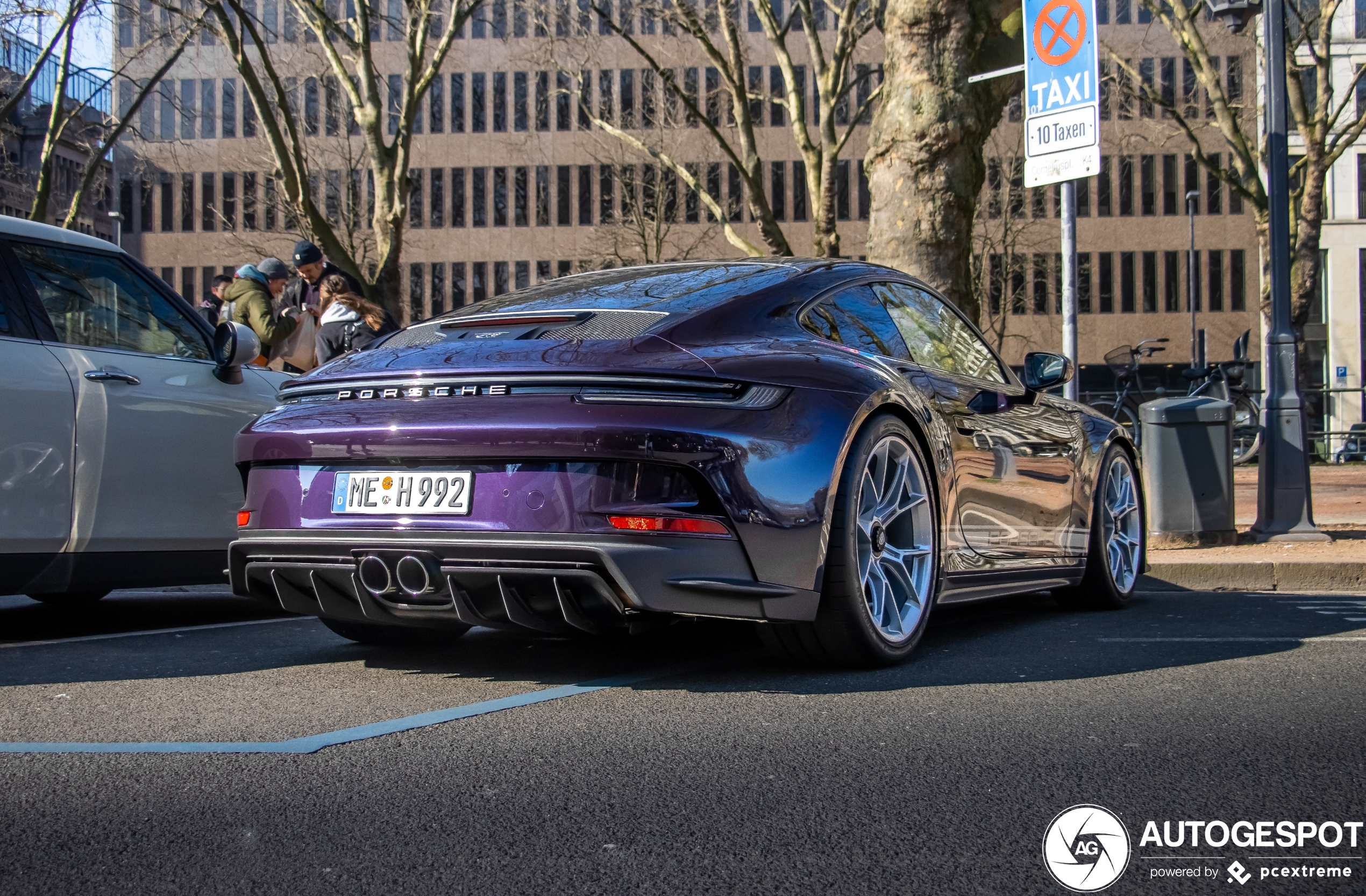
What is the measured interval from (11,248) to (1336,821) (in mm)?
5013

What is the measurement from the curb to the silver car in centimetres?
508

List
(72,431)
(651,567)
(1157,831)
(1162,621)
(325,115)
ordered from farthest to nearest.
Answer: (325,115)
(1162,621)
(72,431)
(651,567)
(1157,831)

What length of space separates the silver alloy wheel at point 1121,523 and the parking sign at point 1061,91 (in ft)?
9.91

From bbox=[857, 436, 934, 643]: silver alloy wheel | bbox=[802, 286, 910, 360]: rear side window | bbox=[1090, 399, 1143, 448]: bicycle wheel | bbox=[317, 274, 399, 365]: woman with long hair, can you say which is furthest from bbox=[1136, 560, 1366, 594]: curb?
bbox=[1090, 399, 1143, 448]: bicycle wheel

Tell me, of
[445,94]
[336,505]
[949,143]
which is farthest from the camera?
[445,94]

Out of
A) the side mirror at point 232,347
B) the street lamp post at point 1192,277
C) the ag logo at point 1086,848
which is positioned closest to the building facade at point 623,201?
the street lamp post at point 1192,277

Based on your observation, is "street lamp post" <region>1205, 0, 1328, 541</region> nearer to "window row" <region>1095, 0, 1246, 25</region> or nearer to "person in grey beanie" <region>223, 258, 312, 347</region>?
"person in grey beanie" <region>223, 258, 312, 347</region>

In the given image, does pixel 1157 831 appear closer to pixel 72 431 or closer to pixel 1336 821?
pixel 1336 821

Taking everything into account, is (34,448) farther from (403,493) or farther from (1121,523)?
(1121,523)

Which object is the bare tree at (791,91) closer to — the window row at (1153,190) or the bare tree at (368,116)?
the bare tree at (368,116)

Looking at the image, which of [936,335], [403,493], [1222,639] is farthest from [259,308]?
[1222,639]

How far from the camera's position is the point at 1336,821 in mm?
2770

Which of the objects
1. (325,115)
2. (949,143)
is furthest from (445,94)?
(949,143)

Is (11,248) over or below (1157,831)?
over
